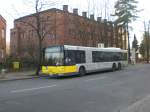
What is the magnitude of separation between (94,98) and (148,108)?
374 cm

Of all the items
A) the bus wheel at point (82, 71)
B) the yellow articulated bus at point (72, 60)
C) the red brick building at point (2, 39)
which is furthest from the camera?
the red brick building at point (2, 39)

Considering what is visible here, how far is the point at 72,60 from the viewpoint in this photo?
25.8 meters

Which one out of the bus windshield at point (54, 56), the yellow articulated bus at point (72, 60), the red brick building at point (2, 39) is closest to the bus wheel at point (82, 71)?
the yellow articulated bus at point (72, 60)

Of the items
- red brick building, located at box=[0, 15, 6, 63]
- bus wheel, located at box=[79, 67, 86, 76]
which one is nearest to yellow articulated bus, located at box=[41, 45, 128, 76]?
bus wheel, located at box=[79, 67, 86, 76]

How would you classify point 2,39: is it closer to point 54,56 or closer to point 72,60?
point 54,56

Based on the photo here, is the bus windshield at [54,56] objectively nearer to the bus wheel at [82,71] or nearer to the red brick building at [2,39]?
the bus wheel at [82,71]

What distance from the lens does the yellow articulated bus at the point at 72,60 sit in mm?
24953

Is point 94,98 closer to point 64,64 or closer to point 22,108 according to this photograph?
point 22,108

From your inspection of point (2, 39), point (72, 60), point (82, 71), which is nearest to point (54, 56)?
point (72, 60)

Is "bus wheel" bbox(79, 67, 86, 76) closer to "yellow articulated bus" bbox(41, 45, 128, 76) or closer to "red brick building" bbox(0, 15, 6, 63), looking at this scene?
"yellow articulated bus" bbox(41, 45, 128, 76)

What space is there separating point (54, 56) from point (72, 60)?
1.61m

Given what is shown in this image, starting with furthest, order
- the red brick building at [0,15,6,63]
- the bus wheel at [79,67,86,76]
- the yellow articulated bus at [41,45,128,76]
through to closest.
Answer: the red brick building at [0,15,6,63]
the bus wheel at [79,67,86,76]
the yellow articulated bus at [41,45,128,76]

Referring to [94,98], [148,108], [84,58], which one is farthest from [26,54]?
[148,108]

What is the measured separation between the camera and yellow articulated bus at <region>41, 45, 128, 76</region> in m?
25.0
